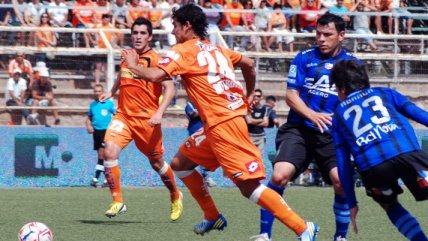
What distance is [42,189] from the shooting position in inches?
672

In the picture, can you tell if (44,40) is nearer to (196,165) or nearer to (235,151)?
(196,165)

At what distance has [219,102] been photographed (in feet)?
27.6

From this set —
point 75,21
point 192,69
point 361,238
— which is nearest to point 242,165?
point 192,69

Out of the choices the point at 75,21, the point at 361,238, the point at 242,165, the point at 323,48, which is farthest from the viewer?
the point at 75,21

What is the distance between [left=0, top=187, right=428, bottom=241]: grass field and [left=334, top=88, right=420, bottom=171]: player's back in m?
2.55

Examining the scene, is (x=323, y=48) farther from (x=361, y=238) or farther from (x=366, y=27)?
(x=366, y=27)

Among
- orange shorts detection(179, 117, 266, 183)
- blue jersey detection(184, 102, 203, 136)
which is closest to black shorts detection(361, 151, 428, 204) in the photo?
orange shorts detection(179, 117, 266, 183)

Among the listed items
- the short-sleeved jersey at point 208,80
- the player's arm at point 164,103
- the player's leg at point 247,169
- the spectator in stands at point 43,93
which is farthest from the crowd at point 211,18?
the player's leg at point 247,169

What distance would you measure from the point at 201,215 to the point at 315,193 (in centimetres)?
466

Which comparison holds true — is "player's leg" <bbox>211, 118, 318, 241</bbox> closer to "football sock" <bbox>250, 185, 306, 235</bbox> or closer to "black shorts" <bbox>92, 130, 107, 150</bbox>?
"football sock" <bbox>250, 185, 306, 235</bbox>

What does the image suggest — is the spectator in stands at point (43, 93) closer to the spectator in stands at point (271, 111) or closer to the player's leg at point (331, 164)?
the spectator in stands at point (271, 111)

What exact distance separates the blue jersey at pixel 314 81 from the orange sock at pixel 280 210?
3.22 feet

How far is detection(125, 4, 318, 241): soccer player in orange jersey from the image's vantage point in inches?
322

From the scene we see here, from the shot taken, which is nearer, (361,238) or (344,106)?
(344,106)
